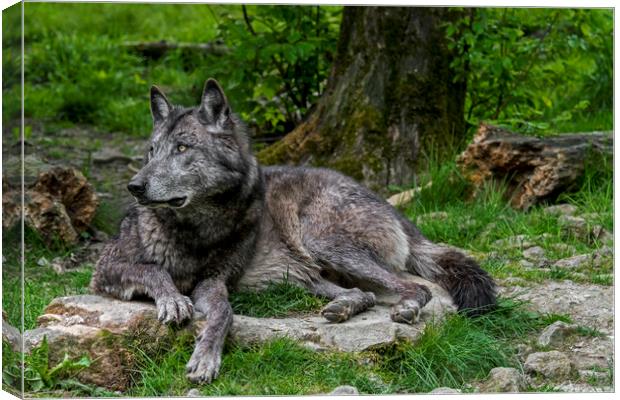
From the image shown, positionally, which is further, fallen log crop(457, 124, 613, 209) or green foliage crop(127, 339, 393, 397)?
fallen log crop(457, 124, 613, 209)

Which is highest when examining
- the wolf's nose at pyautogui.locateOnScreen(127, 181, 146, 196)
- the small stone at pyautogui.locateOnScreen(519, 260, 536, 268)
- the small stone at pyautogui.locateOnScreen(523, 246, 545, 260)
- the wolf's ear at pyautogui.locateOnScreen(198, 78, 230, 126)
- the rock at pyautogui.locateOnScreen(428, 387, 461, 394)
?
the wolf's ear at pyautogui.locateOnScreen(198, 78, 230, 126)

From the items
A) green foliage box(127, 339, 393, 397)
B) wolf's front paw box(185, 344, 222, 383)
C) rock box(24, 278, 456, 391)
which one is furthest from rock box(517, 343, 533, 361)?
wolf's front paw box(185, 344, 222, 383)

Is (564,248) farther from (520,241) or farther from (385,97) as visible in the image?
(385,97)

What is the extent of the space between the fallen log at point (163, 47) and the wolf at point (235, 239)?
6351 millimetres

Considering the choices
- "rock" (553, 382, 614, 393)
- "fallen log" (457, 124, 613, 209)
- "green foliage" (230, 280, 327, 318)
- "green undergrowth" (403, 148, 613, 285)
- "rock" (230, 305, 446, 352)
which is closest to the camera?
"rock" (553, 382, 614, 393)

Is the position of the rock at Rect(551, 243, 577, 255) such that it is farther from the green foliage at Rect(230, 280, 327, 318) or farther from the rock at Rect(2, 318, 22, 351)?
the rock at Rect(2, 318, 22, 351)

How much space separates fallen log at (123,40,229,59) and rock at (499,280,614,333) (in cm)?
710

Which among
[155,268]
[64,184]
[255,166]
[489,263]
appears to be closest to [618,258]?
[489,263]

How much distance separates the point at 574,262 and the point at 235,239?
2.56 metres

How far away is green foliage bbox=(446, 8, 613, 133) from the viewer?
884 cm

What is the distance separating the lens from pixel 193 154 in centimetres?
578

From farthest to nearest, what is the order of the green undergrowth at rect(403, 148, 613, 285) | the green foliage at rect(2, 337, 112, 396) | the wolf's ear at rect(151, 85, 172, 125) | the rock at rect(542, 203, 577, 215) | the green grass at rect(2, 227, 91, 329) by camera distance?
the rock at rect(542, 203, 577, 215)
the green undergrowth at rect(403, 148, 613, 285)
the wolf's ear at rect(151, 85, 172, 125)
the green foliage at rect(2, 337, 112, 396)
the green grass at rect(2, 227, 91, 329)

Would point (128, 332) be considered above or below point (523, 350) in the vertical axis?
above

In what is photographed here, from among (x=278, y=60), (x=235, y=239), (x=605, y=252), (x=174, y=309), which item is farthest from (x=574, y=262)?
(x=278, y=60)
